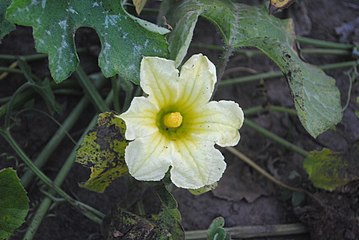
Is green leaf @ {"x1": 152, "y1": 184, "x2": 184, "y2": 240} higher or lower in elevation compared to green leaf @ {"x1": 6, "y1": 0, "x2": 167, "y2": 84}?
lower

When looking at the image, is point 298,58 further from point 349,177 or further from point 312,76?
point 349,177

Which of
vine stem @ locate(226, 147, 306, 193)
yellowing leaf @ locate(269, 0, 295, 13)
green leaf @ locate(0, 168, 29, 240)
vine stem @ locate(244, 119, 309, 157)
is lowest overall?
vine stem @ locate(226, 147, 306, 193)

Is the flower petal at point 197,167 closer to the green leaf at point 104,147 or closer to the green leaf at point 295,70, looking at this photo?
the green leaf at point 104,147

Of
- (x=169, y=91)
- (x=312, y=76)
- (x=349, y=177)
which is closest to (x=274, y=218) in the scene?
(x=349, y=177)

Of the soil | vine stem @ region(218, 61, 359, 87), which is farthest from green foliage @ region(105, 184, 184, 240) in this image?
vine stem @ region(218, 61, 359, 87)

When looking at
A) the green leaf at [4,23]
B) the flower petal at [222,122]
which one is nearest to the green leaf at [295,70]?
the flower petal at [222,122]

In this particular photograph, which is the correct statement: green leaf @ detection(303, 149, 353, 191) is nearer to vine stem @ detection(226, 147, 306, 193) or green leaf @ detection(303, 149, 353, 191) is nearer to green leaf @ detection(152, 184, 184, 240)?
vine stem @ detection(226, 147, 306, 193)
